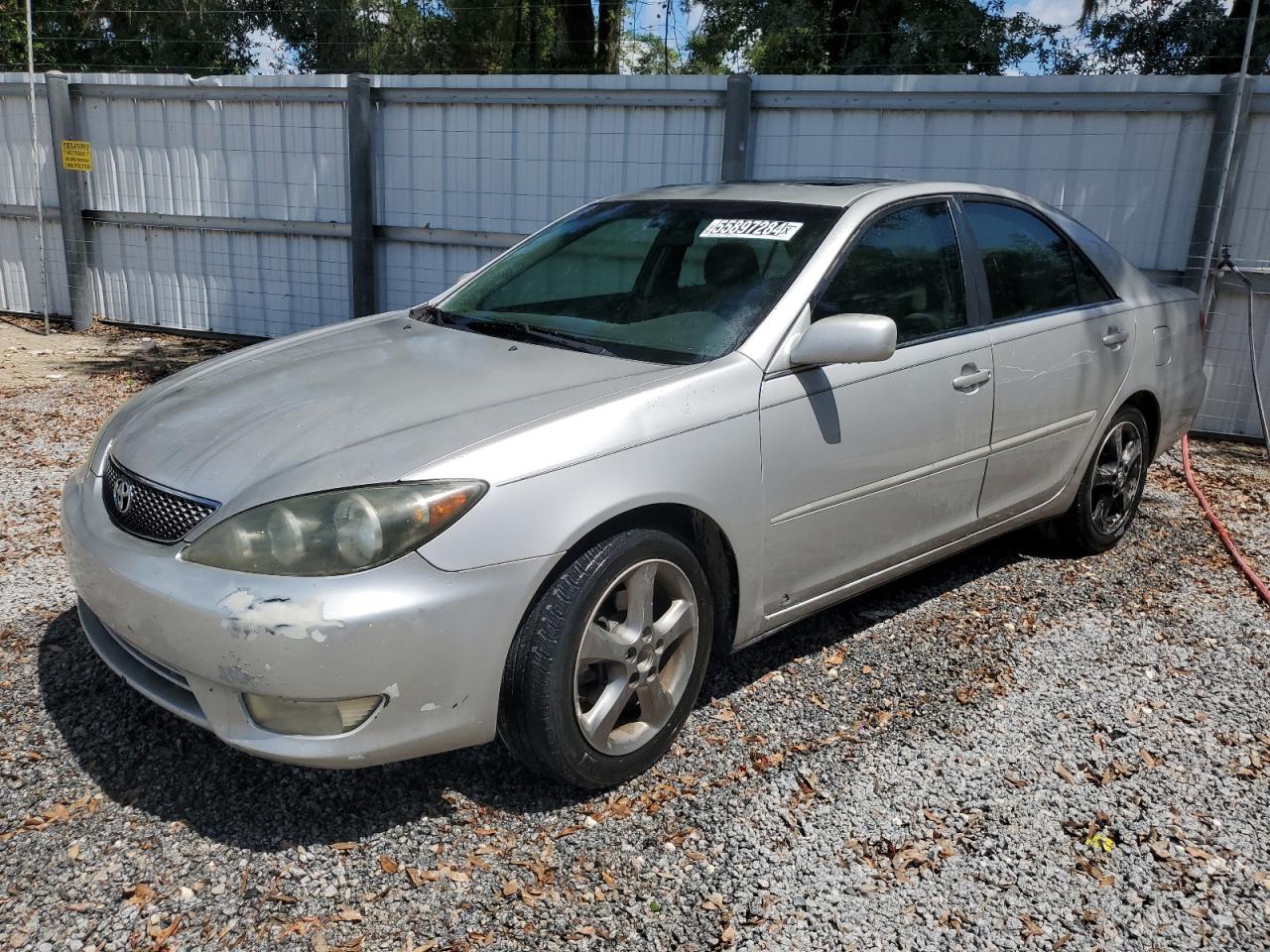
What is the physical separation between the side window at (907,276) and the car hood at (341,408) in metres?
0.80

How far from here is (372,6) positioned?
2456cm

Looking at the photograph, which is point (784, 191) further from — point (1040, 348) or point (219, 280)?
point (219, 280)

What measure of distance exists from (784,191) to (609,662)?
1958 mm

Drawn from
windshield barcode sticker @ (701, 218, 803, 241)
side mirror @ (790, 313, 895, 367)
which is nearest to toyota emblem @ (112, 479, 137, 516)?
side mirror @ (790, 313, 895, 367)

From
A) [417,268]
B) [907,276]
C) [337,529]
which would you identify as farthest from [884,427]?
[417,268]

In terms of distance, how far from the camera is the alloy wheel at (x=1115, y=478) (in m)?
4.89

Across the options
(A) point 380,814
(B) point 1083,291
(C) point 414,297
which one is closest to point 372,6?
(C) point 414,297

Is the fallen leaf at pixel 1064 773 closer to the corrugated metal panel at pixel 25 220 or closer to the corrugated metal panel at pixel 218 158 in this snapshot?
the corrugated metal panel at pixel 218 158

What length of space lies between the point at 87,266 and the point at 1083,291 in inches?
368

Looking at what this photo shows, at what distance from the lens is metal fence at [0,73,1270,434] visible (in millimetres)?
7301

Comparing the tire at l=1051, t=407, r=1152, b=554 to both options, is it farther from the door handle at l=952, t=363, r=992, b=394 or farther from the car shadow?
the car shadow

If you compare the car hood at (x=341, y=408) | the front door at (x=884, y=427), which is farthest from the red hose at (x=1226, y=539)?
the car hood at (x=341, y=408)

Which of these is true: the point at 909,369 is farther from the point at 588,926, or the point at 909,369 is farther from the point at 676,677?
the point at 588,926

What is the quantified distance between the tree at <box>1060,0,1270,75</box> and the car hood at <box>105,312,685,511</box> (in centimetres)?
1532
